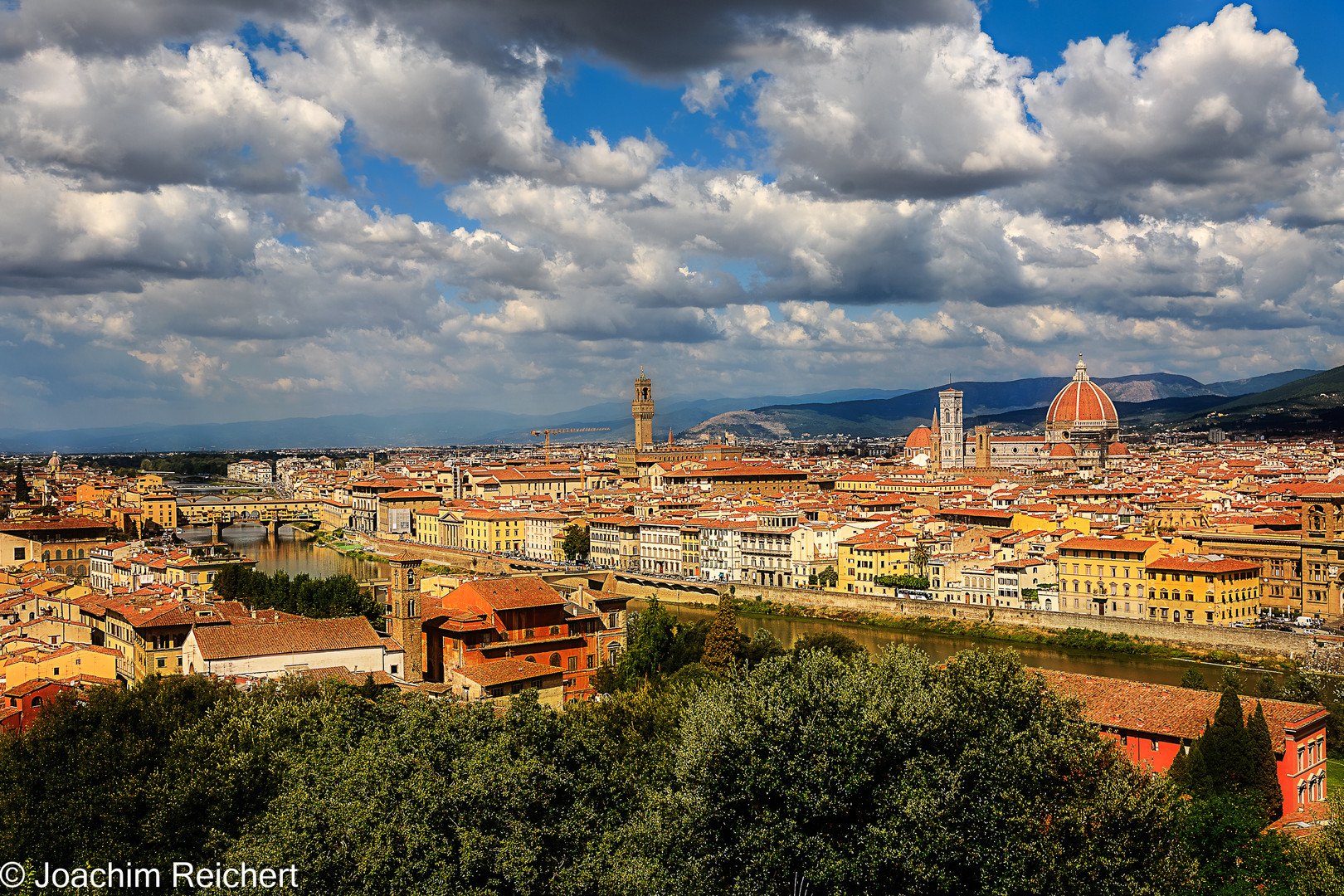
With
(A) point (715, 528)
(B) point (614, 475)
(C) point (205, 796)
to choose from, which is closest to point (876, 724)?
(C) point (205, 796)

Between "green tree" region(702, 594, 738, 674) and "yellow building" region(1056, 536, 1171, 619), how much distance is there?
525 inches

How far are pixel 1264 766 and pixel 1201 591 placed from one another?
1609cm

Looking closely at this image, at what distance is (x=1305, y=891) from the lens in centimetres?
820

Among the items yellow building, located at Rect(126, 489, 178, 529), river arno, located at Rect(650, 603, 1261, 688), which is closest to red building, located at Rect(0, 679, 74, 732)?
river arno, located at Rect(650, 603, 1261, 688)

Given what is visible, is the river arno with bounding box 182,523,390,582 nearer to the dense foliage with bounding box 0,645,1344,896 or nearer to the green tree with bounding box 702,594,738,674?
the green tree with bounding box 702,594,738,674

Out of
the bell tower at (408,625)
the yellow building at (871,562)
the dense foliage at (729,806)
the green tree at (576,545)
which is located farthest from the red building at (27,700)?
the green tree at (576,545)

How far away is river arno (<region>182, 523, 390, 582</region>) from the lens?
43559 millimetres

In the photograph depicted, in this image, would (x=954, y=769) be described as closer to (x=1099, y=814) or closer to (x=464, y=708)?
(x=1099, y=814)

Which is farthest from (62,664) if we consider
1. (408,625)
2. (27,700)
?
(408,625)

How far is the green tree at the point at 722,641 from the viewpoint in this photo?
734 inches

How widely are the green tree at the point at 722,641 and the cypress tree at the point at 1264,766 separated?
27.3 ft

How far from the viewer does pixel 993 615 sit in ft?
96.1

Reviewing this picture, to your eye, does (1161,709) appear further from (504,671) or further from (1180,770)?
(504,671)

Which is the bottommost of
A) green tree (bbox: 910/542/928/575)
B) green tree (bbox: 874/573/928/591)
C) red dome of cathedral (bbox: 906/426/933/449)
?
green tree (bbox: 874/573/928/591)
